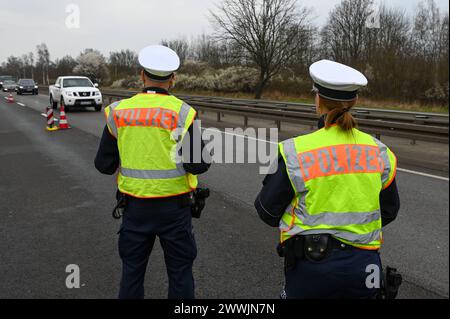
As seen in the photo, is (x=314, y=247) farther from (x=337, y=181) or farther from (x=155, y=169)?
(x=155, y=169)

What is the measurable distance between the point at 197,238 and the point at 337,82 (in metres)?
3.17

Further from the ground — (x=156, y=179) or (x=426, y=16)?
(x=426, y=16)

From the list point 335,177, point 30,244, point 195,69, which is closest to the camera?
point 335,177

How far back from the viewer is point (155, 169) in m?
2.72

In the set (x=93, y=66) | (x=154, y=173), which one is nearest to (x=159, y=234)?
(x=154, y=173)

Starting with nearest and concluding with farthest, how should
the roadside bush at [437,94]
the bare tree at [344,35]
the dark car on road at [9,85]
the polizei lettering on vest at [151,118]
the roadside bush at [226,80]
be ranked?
the polizei lettering on vest at [151,118]
the roadside bush at [437,94]
the bare tree at [344,35]
the roadside bush at [226,80]
the dark car on road at [9,85]

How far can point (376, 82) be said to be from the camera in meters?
27.7

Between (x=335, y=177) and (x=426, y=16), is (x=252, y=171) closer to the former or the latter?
(x=335, y=177)

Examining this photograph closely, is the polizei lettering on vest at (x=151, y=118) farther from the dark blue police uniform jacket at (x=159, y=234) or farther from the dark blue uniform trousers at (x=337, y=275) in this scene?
the dark blue uniform trousers at (x=337, y=275)

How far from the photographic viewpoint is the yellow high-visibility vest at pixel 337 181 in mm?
1905

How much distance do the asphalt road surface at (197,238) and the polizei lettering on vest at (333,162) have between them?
5.96 ft

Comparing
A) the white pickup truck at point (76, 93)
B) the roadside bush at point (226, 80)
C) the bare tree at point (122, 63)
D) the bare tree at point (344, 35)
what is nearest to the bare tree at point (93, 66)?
the bare tree at point (122, 63)

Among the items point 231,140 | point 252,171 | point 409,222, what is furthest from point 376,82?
point 409,222
